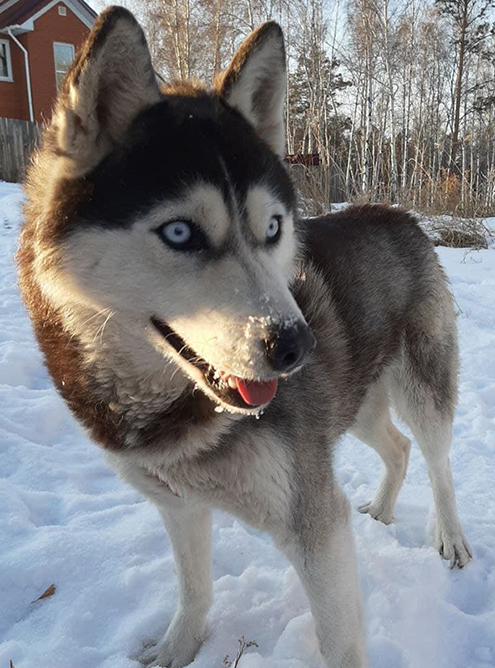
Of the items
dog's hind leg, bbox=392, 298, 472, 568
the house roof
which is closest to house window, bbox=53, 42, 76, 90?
the house roof

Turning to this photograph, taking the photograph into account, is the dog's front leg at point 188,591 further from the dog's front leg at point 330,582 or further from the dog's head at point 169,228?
the dog's head at point 169,228

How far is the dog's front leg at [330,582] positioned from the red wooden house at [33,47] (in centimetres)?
1992

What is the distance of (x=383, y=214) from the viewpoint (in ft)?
8.82

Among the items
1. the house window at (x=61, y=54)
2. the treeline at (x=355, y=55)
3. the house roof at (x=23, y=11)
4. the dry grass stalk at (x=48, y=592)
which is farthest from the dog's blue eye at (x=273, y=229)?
the house window at (x=61, y=54)

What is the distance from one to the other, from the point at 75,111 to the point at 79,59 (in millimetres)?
120

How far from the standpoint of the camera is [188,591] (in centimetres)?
205

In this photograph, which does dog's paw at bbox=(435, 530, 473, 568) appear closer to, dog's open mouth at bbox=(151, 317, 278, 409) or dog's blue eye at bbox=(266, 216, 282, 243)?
dog's open mouth at bbox=(151, 317, 278, 409)

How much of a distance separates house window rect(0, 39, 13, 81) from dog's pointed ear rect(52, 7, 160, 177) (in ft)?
68.3

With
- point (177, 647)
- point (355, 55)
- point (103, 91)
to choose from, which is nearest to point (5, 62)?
point (355, 55)

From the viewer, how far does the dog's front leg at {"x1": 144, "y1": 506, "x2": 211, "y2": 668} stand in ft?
→ 6.62

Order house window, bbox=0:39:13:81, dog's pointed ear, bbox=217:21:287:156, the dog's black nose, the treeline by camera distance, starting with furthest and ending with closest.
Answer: house window, bbox=0:39:13:81
the treeline
dog's pointed ear, bbox=217:21:287:156
the dog's black nose

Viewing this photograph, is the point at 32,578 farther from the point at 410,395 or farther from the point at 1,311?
the point at 1,311

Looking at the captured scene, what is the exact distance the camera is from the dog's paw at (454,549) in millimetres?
2404

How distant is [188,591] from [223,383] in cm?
106
